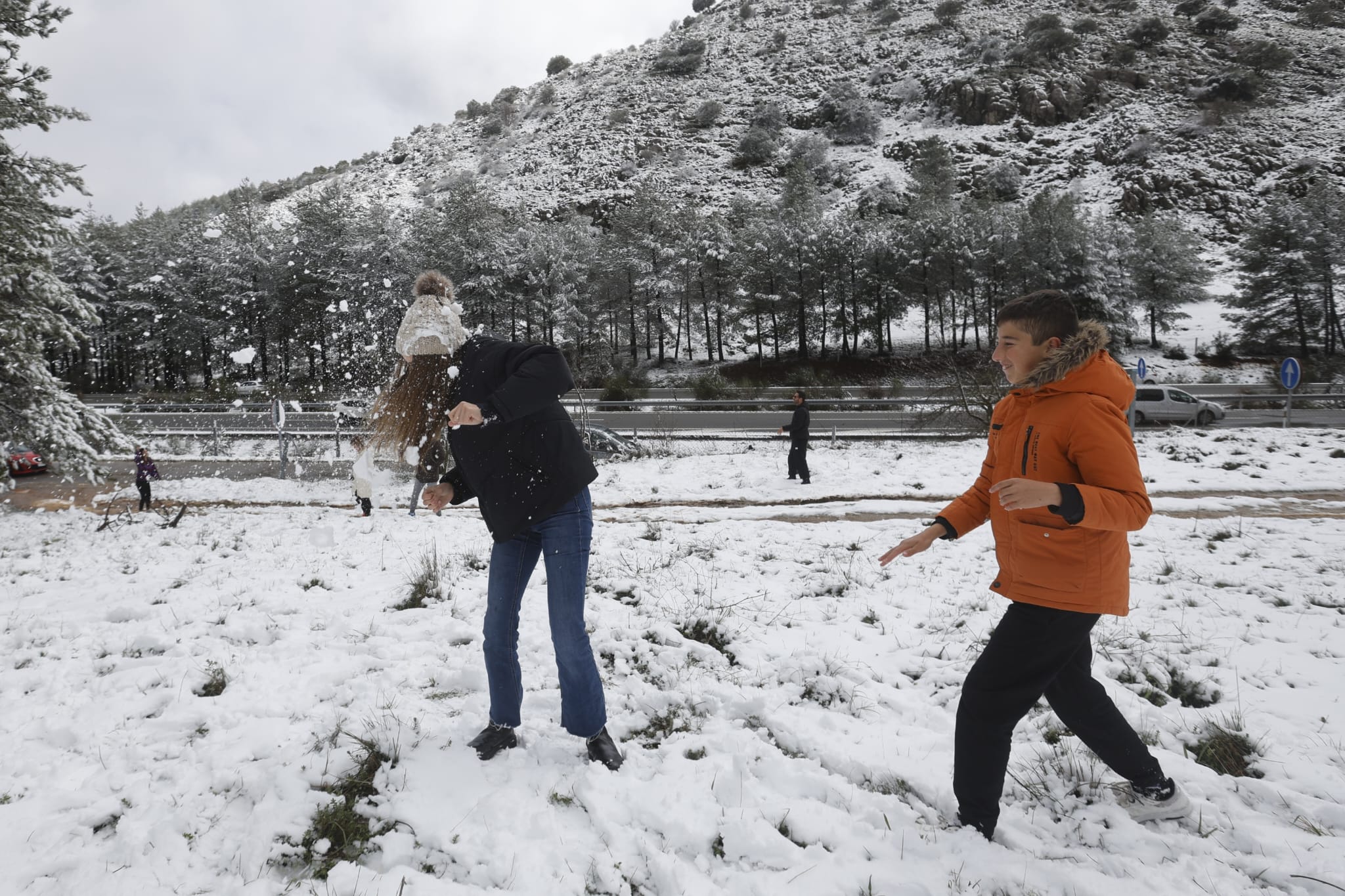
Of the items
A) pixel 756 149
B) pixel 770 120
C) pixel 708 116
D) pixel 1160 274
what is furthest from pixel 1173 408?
pixel 708 116

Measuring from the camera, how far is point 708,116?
307ft

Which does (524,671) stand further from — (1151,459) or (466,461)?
(1151,459)

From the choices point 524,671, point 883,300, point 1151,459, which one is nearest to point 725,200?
point 883,300

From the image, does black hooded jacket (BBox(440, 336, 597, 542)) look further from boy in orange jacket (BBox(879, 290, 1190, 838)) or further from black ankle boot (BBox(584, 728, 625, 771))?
boy in orange jacket (BBox(879, 290, 1190, 838))

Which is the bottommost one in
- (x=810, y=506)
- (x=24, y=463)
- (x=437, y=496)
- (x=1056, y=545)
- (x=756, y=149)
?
(x=810, y=506)

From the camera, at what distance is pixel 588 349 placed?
141 ft

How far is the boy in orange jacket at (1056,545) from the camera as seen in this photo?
6.61 feet

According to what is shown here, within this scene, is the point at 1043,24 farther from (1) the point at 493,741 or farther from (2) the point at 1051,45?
(1) the point at 493,741

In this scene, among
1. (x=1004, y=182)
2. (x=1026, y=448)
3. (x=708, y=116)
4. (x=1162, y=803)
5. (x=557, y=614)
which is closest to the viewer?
(x=1026, y=448)

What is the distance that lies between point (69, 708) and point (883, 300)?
43.4 meters

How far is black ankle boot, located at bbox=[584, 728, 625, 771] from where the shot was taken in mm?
2859

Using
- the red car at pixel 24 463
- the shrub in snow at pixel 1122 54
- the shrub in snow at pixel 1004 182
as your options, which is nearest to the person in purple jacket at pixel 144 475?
the red car at pixel 24 463

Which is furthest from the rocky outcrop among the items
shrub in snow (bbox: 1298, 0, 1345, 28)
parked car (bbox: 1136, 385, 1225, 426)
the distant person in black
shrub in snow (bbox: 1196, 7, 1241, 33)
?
the distant person in black

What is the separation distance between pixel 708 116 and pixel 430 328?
104m
